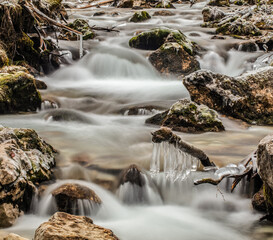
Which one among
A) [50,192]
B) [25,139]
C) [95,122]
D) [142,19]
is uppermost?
[142,19]

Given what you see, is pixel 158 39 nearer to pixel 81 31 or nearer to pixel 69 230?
pixel 81 31

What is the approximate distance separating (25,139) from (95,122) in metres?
2.90

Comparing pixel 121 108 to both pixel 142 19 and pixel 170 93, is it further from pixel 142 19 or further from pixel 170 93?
pixel 142 19

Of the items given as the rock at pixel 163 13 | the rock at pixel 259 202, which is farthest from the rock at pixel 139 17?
the rock at pixel 259 202

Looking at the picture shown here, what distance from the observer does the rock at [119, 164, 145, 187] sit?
358 centimetres

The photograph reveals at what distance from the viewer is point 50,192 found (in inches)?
127

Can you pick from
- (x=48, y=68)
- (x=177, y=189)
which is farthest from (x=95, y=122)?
(x=48, y=68)

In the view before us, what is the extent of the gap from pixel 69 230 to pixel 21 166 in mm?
1311

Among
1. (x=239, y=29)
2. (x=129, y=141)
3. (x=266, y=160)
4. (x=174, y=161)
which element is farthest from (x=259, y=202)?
(x=239, y=29)

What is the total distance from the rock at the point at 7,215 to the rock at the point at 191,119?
11.1ft

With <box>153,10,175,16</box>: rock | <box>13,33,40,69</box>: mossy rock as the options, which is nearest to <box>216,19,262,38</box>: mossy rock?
<box>153,10,175,16</box>: rock

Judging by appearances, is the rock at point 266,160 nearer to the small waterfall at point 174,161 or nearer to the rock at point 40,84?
the small waterfall at point 174,161

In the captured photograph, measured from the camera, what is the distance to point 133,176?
3621 millimetres

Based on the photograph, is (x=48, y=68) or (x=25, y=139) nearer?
(x=25, y=139)
